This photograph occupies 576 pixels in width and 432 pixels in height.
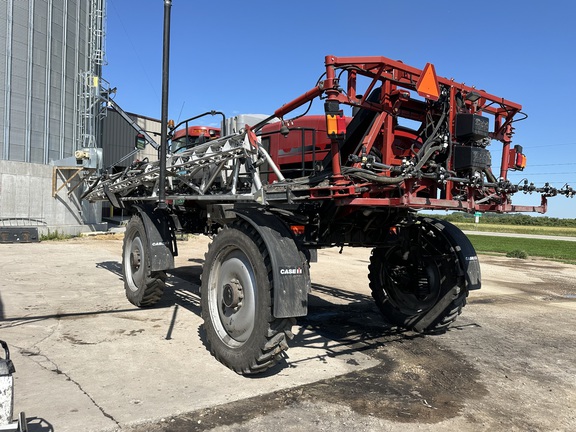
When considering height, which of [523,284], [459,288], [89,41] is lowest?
[523,284]

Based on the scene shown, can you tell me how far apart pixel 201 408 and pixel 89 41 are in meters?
24.7

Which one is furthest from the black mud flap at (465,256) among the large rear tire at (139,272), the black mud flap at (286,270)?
the large rear tire at (139,272)

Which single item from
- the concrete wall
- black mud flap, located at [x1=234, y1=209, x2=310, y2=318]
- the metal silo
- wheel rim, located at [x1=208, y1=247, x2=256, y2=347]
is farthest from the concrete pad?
the metal silo

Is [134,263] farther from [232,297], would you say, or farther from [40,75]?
[40,75]

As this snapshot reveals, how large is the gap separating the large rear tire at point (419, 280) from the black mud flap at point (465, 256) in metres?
0.05

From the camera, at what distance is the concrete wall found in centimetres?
1989

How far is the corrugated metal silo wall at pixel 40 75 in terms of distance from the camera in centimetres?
1955

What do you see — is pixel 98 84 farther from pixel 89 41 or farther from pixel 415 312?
pixel 415 312

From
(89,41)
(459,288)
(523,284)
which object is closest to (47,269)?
(459,288)

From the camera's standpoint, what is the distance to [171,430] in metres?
3.42

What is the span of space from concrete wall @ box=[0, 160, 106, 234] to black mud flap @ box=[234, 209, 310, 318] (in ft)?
62.6

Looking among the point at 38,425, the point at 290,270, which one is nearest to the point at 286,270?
the point at 290,270

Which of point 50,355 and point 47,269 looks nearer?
point 50,355

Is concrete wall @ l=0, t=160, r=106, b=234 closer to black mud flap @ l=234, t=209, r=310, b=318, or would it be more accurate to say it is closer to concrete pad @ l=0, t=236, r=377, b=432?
concrete pad @ l=0, t=236, r=377, b=432
